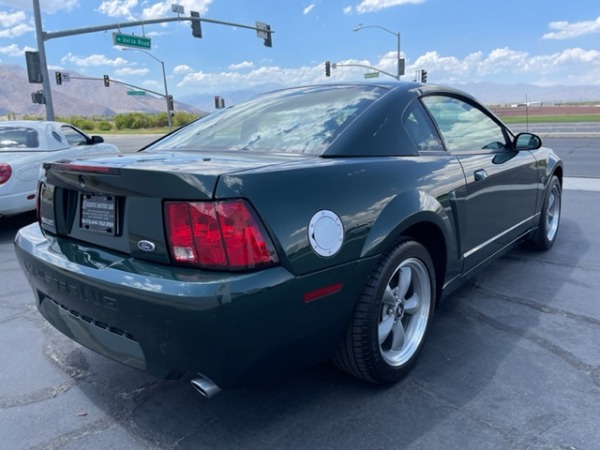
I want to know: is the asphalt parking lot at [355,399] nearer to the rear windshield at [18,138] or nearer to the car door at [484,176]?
the car door at [484,176]

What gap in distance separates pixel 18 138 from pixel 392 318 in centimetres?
614

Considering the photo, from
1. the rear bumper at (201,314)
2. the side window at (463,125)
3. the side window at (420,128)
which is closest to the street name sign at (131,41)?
the side window at (463,125)

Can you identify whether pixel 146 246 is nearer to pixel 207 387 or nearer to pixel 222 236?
pixel 222 236

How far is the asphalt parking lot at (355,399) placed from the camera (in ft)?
6.79

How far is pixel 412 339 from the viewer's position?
102 inches

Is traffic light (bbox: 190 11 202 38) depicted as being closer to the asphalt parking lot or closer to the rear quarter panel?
the asphalt parking lot

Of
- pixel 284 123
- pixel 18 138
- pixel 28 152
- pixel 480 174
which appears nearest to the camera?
pixel 284 123

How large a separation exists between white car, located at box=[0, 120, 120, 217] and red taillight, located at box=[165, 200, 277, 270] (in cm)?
421

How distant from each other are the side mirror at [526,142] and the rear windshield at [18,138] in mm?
5945

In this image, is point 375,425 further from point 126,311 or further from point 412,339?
point 126,311

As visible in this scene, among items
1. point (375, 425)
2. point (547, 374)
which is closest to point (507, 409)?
point (547, 374)

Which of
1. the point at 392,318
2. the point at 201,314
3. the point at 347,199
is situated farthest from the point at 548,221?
the point at 201,314

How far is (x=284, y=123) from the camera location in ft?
9.03

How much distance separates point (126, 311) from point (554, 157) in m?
4.19
